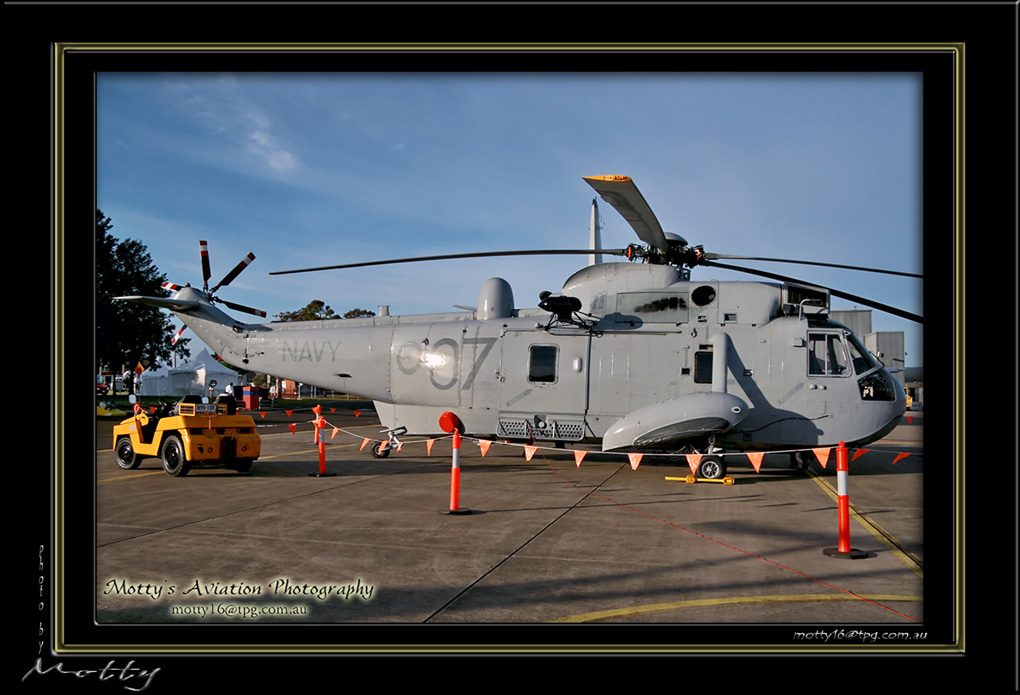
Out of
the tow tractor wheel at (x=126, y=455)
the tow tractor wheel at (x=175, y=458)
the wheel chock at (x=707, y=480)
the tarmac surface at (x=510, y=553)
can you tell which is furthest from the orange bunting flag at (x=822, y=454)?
the tow tractor wheel at (x=126, y=455)

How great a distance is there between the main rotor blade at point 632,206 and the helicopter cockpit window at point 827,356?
3.38 metres

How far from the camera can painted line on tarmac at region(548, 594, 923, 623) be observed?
13.6 feet

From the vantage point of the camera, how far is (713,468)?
34.1 ft

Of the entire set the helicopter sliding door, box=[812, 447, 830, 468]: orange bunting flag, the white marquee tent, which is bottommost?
the white marquee tent

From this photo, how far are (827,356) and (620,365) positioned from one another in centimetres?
388

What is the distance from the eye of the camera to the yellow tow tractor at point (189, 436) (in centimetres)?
1031

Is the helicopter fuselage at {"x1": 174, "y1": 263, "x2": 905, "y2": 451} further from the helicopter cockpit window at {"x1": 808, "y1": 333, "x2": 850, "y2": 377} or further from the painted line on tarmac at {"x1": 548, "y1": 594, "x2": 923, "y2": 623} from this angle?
the painted line on tarmac at {"x1": 548, "y1": 594, "x2": 923, "y2": 623}

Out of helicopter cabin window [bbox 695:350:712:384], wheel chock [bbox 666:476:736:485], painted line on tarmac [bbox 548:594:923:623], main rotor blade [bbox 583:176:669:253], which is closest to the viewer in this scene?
painted line on tarmac [bbox 548:594:923:623]

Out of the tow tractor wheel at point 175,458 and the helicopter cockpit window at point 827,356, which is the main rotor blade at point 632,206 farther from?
the tow tractor wheel at point 175,458

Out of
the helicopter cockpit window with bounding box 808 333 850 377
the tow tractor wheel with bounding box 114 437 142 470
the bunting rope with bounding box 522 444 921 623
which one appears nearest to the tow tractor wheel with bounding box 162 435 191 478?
the tow tractor wheel with bounding box 114 437 142 470

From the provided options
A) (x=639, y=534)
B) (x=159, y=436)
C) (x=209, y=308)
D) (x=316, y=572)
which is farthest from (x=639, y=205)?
(x=209, y=308)

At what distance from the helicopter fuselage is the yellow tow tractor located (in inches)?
106
